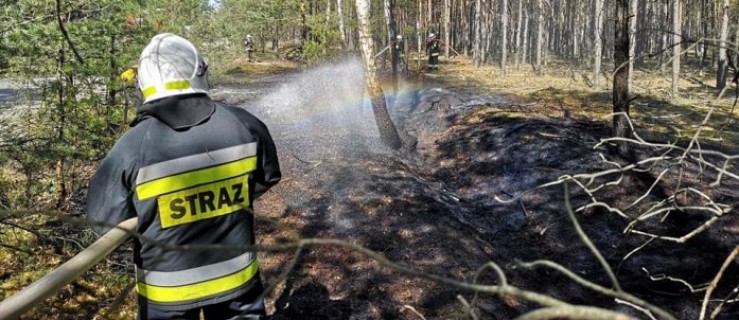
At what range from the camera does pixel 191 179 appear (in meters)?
2.24

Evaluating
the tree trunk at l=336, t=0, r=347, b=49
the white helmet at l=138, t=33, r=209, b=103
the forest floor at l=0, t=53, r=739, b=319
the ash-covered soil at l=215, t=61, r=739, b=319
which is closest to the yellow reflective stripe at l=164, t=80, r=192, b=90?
the white helmet at l=138, t=33, r=209, b=103

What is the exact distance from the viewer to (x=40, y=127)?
191 inches

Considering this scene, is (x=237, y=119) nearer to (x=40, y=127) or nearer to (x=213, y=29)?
(x=40, y=127)

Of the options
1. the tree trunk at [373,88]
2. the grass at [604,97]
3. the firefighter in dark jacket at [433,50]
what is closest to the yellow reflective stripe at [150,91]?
the grass at [604,97]

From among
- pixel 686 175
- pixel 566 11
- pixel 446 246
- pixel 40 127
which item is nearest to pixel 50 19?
pixel 40 127

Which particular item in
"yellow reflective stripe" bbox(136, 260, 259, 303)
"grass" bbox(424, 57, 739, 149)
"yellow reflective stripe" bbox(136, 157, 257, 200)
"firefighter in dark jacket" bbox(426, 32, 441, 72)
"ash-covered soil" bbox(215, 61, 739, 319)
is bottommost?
"ash-covered soil" bbox(215, 61, 739, 319)

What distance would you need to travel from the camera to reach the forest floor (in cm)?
439

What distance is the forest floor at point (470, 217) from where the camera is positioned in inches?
173

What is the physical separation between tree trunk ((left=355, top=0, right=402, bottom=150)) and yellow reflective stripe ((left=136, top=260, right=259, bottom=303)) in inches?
307

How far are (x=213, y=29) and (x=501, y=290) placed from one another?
46.8ft

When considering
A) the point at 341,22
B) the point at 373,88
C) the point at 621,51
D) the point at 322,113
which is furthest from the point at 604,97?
the point at 621,51

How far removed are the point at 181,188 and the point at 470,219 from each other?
529cm

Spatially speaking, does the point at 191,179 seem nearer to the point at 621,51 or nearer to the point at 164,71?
the point at 164,71

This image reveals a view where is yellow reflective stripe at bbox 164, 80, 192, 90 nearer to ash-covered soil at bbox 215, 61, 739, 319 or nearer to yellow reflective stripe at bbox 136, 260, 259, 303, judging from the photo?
yellow reflective stripe at bbox 136, 260, 259, 303
